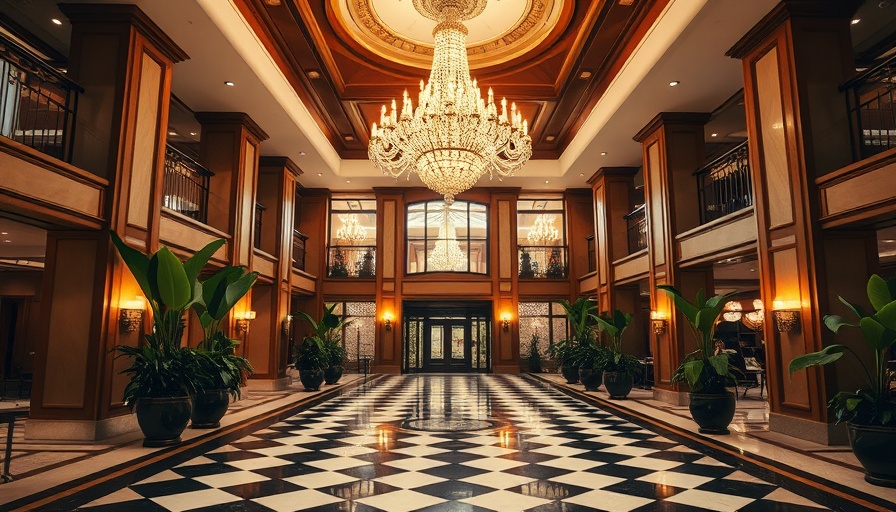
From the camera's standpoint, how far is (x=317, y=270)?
15211 mm

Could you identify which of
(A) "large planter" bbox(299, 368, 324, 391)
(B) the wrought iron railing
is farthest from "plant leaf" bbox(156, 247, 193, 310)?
(B) the wrought iron railing

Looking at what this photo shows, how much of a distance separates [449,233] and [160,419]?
11.3m

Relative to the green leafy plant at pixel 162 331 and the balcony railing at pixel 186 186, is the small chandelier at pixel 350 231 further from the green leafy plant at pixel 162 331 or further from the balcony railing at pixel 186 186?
the green leafy plant at pixel 162 331

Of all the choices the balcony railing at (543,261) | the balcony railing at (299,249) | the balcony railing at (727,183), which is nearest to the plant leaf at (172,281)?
the balcony railing at (727,183)

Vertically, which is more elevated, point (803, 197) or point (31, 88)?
point (31, 88)

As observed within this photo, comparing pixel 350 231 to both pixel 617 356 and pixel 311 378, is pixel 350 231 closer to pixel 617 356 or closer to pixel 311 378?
pixel 311 378

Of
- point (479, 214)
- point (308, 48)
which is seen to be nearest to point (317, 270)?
point (479, 214)

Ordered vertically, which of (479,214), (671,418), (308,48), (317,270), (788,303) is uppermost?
(308,48)

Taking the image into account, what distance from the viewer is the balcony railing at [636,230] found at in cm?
1141

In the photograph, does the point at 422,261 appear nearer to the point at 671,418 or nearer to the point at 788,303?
the point at 671,418

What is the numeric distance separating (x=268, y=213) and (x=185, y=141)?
2.24 metres

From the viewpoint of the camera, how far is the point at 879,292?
13.0ft

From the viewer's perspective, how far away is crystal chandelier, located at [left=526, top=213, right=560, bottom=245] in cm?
1561

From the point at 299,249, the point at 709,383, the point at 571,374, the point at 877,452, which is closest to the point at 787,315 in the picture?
the point at 709,383
